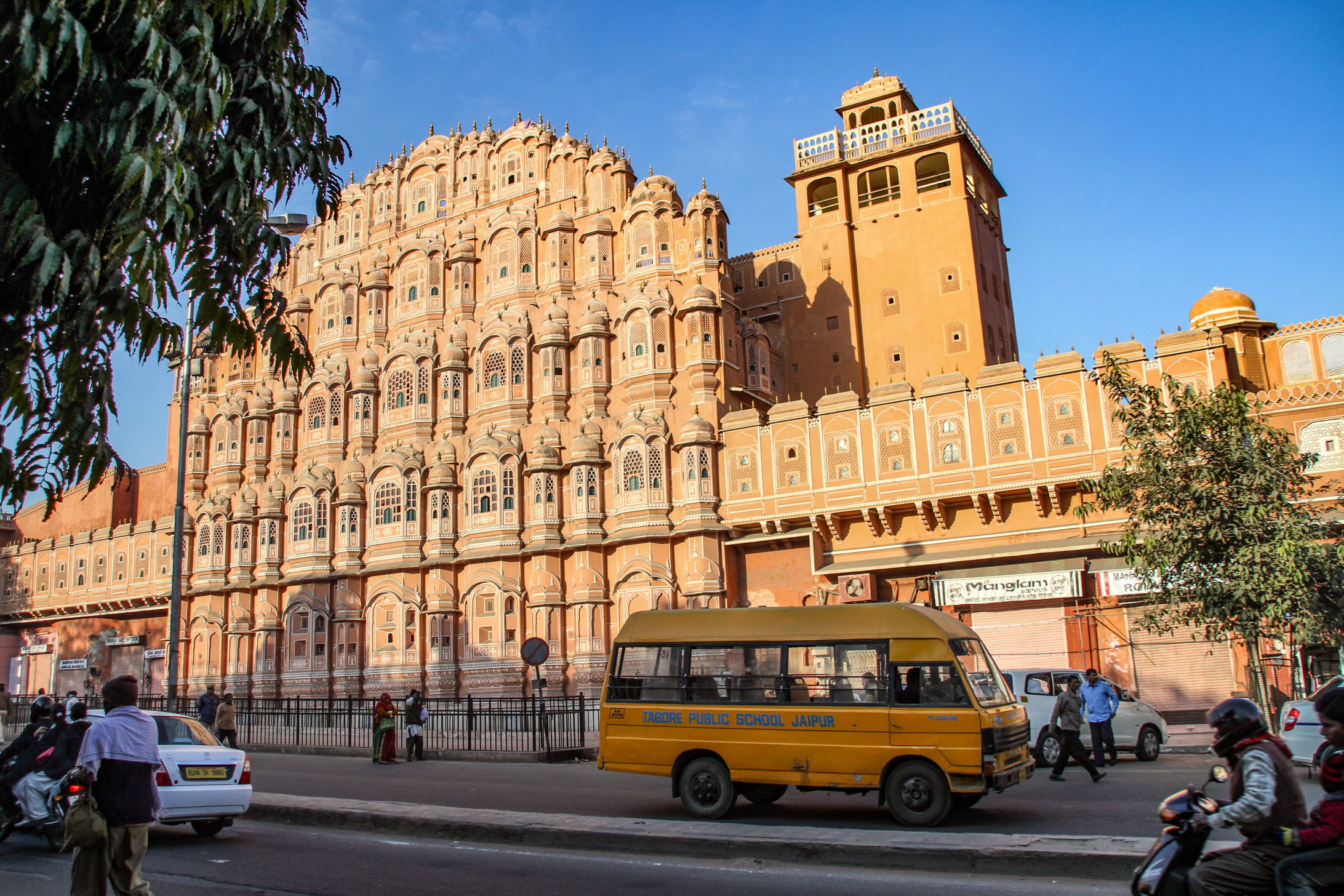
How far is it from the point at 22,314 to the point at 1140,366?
25.3 m

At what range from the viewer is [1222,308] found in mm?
29766

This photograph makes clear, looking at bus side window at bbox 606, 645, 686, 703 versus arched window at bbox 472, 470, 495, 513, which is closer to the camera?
bus side window at bbox 606, 645, 686, 703

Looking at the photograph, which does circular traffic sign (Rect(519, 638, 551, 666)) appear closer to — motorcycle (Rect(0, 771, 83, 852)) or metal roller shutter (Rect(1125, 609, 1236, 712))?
motorcycle (Rect(0, 771, 83, 852))

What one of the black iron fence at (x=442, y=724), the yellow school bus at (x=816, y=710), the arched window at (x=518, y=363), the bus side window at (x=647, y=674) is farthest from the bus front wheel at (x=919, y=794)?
the arched window at (x=518, y=363)

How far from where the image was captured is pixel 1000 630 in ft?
88.0

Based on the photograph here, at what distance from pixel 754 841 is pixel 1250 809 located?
517cm

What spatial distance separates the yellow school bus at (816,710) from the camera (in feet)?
35.0

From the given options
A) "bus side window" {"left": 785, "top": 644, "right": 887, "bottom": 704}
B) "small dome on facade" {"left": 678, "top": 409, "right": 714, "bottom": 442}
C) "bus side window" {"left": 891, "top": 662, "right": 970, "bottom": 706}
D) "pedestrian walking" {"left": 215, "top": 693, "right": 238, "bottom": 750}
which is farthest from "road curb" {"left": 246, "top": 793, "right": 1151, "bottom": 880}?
"small dome on facade" {"left": 678, "top": 409, "right": 714, "bottom": 442}

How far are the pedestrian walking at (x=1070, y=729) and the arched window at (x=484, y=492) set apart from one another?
76.1ft

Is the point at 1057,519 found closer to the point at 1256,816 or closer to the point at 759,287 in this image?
the point at 759,287

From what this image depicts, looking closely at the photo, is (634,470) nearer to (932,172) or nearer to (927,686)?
(932,172)

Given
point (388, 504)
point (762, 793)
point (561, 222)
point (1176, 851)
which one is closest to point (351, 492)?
point (388, 504)

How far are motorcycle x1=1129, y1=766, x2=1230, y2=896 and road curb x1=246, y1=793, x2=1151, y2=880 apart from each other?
3.22 metres

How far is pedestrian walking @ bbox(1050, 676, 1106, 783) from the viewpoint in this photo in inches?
557
